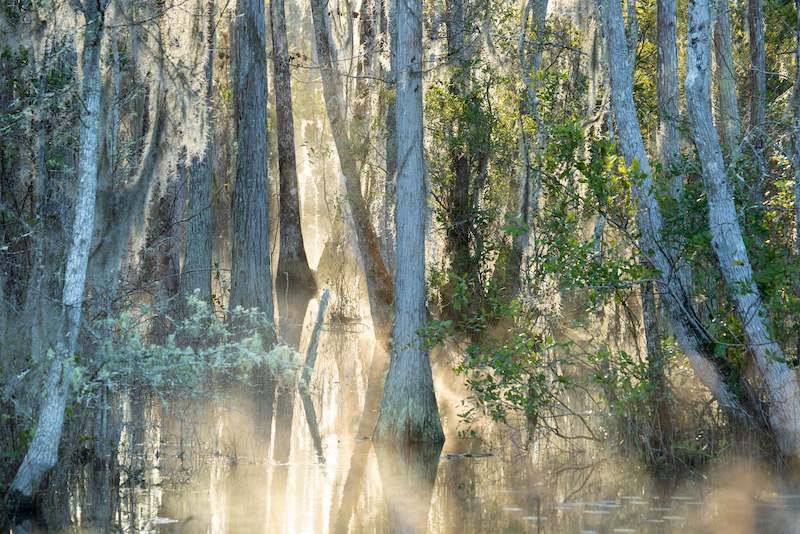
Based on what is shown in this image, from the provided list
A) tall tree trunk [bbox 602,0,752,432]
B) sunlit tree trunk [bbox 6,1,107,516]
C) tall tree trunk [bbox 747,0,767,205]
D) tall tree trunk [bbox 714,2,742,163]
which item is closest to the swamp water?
sunlit tree trunk [bbox 6,1,107,516]

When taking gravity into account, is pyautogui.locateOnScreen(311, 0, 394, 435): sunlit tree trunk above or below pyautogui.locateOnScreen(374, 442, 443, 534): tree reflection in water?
above

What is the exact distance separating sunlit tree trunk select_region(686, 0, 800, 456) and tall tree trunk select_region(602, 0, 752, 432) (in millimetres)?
398

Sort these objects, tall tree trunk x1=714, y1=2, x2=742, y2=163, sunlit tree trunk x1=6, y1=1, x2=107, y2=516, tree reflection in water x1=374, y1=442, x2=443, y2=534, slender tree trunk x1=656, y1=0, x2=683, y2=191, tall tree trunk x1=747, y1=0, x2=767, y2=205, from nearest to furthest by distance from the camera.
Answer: sunlit tree trunk x1=6, y1=1, x2=107, y2=516 < tree reflection in water x1=374, y1=442, x2=443, y2=534 < slender tree trunk x1=656, y1=0, x2=683, y2=191 < tall tree trunk x1=714, y1=2, x2=742, y2=163 < tall tree trunk x1=747, y1=0, x2=767, y2=205

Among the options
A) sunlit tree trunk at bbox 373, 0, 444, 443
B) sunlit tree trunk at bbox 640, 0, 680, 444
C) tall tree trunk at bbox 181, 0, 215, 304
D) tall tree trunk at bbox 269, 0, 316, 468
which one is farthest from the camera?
tall tree trunk at bbox 269, 0, 316, 468

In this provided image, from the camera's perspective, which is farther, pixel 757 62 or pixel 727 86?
pixel 757 62

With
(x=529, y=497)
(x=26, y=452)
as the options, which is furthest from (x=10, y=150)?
(x=529, y=497)

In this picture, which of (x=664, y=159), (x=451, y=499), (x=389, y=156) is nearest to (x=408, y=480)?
(x=451, y=499)

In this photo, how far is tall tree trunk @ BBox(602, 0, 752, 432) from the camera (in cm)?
770

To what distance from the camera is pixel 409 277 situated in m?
10.1

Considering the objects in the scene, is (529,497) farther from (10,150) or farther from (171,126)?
(10,150)

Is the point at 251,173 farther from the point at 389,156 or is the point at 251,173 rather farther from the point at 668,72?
the point at 668,72

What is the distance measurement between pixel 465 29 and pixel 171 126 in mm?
6646

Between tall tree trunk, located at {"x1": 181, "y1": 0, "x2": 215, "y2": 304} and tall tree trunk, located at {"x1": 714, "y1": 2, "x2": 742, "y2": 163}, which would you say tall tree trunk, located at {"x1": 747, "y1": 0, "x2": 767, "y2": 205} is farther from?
tall tree trunk, located at {"x1": 181, "y1": 0, "x2": 215, "y2": 304}

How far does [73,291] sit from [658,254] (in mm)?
5468
